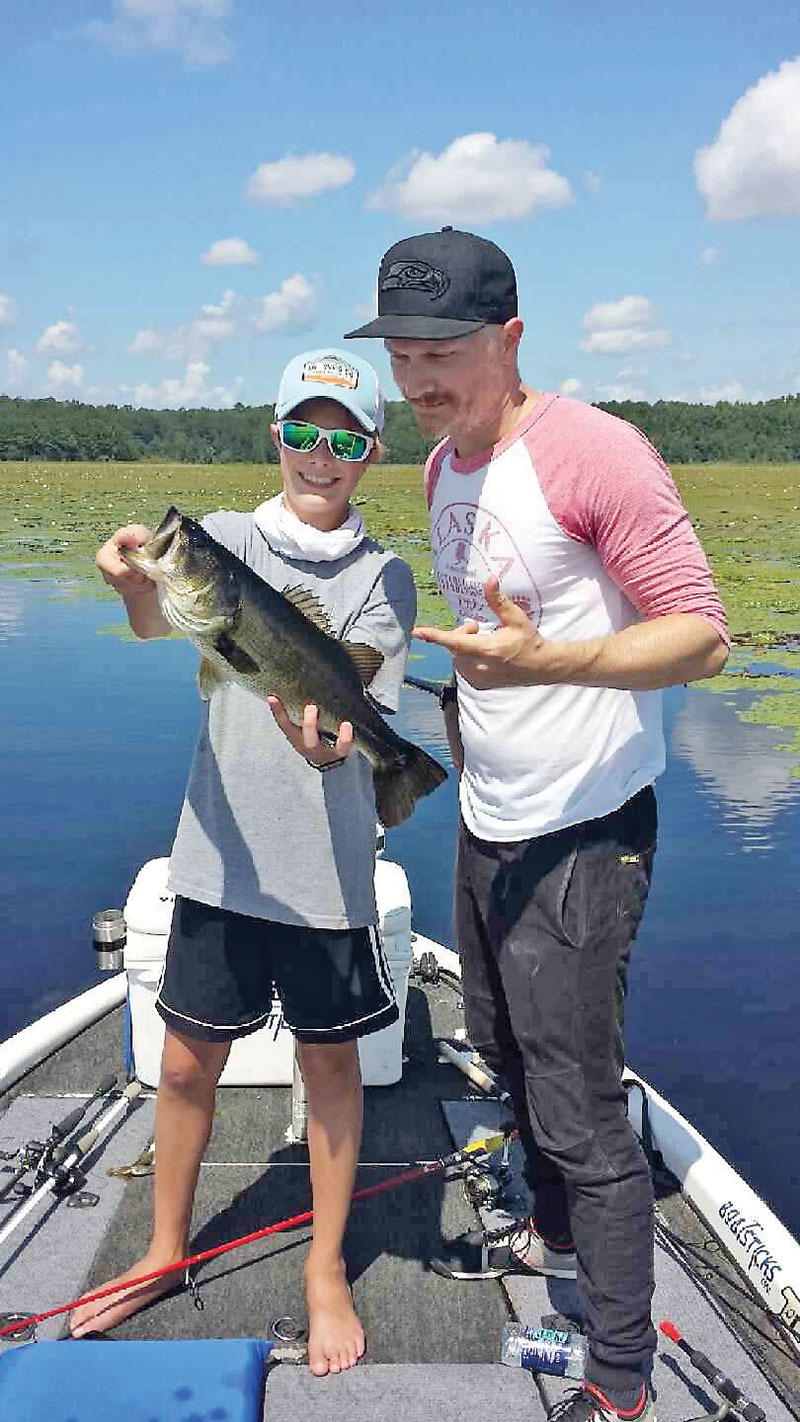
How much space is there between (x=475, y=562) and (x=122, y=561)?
90 centimetres

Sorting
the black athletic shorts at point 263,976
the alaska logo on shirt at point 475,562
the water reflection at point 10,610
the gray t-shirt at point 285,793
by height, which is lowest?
the water reflection at point 10,610

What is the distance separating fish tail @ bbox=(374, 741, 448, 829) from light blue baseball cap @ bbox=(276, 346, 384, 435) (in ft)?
3.03

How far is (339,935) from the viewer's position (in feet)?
11.1

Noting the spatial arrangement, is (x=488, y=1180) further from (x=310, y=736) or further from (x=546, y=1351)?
(x=310, y=736)

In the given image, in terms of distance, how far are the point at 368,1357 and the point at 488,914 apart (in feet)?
4.80

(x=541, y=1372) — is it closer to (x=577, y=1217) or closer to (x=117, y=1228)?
(x=577, y=1217)

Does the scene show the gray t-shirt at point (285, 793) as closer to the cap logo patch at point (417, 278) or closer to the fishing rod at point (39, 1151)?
the cap logo patch at point (417, 278)

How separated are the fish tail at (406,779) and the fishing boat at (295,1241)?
156 centimetres

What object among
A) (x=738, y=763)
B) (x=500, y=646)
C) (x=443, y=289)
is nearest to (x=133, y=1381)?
(x=500, y=646)

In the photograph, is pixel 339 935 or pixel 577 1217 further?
pixel 339 935

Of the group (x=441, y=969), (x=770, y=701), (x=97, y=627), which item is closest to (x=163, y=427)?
(x=97, y=627)

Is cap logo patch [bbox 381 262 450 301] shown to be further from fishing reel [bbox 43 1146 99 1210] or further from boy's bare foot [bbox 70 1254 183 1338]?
fishing reel [bbox 43 1146 99 1210]

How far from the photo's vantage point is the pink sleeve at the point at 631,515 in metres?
2.60

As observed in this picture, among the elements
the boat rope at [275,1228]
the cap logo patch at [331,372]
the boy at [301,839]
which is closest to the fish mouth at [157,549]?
the boy at [301,839]
